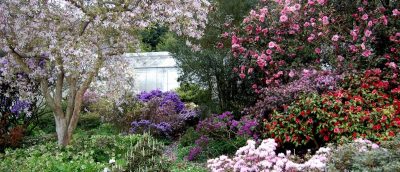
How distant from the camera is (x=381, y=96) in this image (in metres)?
6.53

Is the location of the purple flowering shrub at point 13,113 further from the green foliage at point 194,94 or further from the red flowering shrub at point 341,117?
the red flowering shrub at point 341,117

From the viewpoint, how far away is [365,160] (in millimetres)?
3537

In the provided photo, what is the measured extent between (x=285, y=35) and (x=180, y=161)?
3.13 metres

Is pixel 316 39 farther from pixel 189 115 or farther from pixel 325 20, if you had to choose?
pixel 189 115

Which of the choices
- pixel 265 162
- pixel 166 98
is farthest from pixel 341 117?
pixel 166 98

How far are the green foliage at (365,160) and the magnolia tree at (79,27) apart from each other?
3146mm

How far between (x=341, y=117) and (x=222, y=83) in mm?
4097

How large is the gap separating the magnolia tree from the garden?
18mm

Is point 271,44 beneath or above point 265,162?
above

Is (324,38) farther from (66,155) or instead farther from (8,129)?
(8,129)

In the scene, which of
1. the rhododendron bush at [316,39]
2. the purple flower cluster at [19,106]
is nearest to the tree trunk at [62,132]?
the purple flower cluster at [19,106]

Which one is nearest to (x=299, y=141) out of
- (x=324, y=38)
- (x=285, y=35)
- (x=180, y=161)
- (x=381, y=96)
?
(x=381, y=96)

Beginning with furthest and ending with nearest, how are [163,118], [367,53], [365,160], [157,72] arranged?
[157,72] < [163,118] < [367,53] < [365,160]

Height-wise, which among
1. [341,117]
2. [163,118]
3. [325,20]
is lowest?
[163,118]
